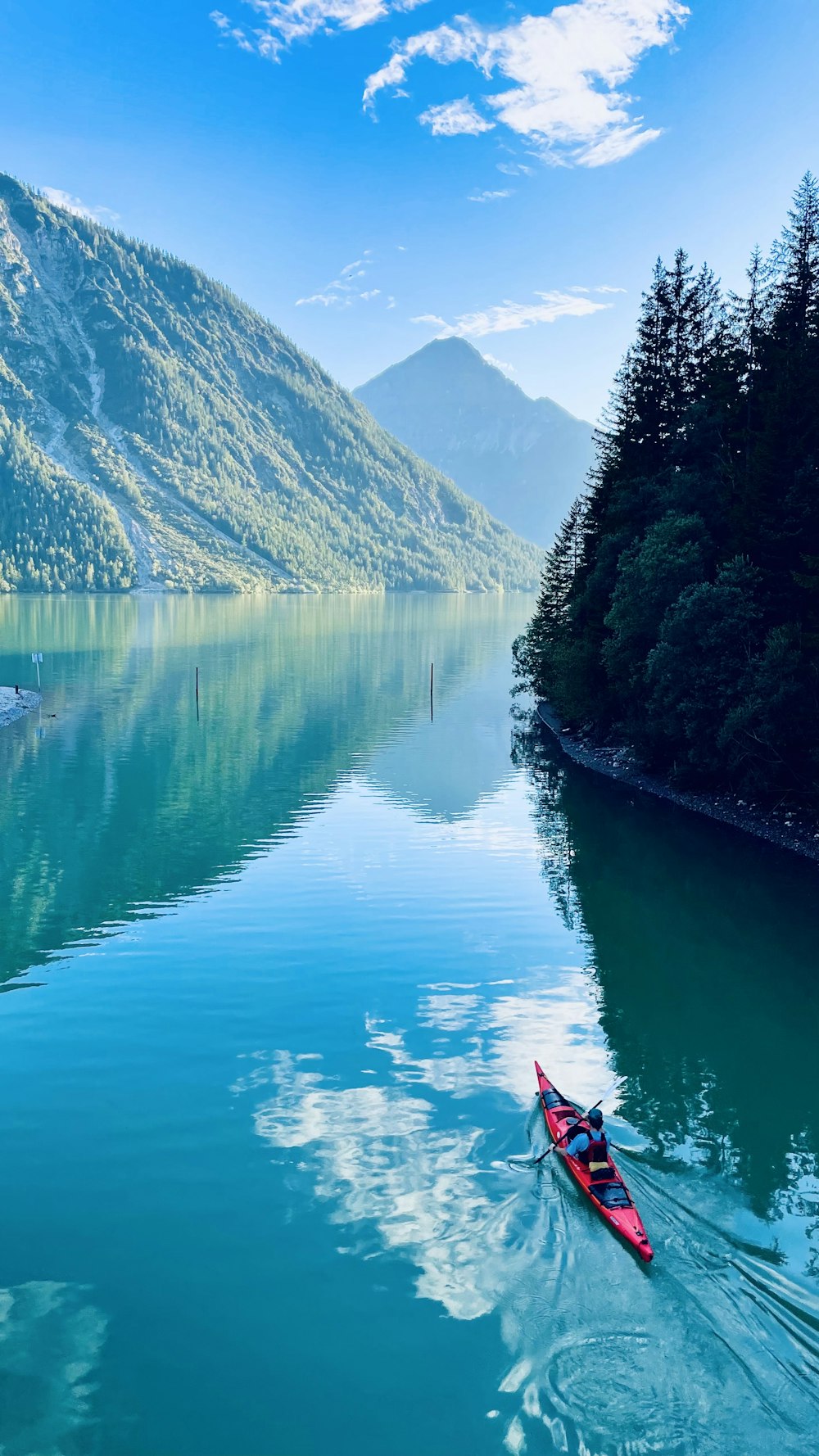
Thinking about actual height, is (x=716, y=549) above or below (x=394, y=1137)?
above

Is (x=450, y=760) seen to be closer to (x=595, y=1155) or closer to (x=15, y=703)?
(x=15, y=703)

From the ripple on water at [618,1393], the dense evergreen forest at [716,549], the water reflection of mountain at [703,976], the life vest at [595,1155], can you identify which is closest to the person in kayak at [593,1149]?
the life vest at [595,1155]

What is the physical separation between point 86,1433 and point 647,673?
48.1 metres

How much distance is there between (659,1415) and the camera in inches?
586

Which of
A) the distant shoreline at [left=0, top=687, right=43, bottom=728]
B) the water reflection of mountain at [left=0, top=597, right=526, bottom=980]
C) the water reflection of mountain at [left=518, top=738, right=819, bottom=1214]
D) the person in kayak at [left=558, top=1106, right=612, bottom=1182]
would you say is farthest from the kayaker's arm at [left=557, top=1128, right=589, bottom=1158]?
the distant shoreline at [left=0, top=687, right=43, bottom=728]

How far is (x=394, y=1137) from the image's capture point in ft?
75.2

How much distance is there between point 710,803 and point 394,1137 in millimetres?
40825

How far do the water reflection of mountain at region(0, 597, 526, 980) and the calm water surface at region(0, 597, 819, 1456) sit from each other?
1.73 ft

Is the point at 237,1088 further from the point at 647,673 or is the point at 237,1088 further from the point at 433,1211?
the point at 647,673

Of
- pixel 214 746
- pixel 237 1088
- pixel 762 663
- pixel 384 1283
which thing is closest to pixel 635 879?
pixel 762 663

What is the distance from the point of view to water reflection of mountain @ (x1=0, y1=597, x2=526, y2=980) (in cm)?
4328

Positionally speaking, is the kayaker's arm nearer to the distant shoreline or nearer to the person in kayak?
the person in kayak

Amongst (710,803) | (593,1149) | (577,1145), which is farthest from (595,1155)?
(710,803)

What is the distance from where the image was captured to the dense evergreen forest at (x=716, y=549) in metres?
48.5
